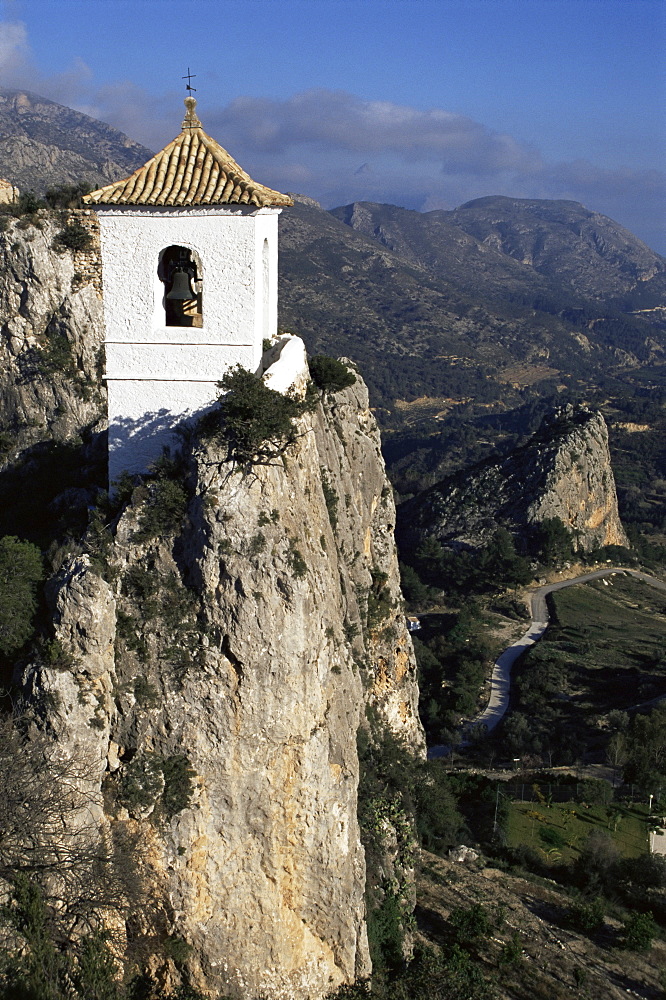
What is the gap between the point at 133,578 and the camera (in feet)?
42.0

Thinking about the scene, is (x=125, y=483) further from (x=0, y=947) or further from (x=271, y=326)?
(x=0, y=947)

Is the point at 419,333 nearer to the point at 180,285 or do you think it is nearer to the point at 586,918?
the point at 586,918

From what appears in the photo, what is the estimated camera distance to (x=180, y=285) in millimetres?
14820

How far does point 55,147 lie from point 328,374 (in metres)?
92.0

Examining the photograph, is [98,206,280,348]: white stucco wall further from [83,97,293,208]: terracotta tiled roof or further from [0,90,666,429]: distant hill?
[0,90,666,429]: distant hill

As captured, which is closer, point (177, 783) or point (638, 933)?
point (177, 783)

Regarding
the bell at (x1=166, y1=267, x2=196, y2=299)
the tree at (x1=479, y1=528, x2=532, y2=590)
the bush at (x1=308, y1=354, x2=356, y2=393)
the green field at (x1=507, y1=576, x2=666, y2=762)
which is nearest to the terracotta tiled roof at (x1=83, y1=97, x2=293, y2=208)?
the bell at (x1=166, y1=267, x2=196, y2=299)

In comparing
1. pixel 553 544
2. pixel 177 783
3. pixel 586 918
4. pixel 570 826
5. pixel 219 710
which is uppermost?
pixel 219 710

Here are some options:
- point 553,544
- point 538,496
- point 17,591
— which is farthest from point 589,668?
point 17,591

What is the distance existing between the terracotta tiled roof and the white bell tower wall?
18 centimetres

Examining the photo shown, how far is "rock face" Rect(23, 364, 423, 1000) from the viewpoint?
12406 mm

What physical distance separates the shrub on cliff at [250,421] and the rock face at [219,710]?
10.5 inches

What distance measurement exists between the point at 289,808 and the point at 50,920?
3.71 metres

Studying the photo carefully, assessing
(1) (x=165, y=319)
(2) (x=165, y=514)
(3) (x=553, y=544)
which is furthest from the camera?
(3) (x=553, y=544)
